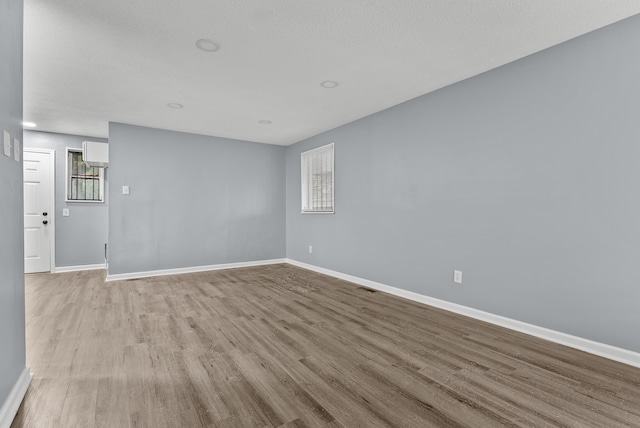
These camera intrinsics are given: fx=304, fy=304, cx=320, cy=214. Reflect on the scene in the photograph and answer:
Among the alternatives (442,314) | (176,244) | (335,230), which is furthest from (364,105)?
(176,244)

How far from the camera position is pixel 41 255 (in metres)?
5.40

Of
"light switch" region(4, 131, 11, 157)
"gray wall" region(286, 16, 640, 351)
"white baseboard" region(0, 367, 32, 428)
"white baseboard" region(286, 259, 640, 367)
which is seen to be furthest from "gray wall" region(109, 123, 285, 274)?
"light switch" region(4, 131, 11, 157)

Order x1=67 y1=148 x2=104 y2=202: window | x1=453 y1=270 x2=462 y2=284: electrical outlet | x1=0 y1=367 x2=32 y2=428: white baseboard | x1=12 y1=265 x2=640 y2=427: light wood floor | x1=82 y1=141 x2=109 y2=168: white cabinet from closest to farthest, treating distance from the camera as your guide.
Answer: x1=0 y1=367 x2=32 y2=428: white baseboard
x1=12 y1=265 x2=640 y2=427: light wood floor
x1=453 y1=270 x2=462 y2=284: electrical outlet
x1=82 y1=141 x2=109 y2=168: white cabinet
x1=67 y1=148 x2=104 y2=202: window

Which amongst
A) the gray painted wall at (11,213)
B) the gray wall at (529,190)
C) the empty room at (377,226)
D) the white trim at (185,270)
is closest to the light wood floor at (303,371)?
the empty room at (377,226)

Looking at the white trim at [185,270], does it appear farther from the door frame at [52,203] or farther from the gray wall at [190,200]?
the door frame at [52,203]

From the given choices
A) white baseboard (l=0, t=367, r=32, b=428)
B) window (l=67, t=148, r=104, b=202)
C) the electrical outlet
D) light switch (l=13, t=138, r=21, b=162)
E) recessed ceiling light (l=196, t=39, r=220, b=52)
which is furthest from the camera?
window (l=67, t=148, r=104, b=202)

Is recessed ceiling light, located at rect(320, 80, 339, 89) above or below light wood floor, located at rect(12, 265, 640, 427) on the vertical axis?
above

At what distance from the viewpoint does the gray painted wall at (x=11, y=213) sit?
1.50 m

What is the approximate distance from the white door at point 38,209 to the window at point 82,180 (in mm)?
270

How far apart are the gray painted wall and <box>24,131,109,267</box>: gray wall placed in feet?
15.0

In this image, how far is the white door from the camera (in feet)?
17.4

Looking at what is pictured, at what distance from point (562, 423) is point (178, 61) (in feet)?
12.5

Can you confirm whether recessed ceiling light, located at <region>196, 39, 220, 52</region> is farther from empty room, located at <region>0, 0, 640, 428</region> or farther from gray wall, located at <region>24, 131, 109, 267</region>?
gray wall, located at <region>24, 131, 109, 267</region>

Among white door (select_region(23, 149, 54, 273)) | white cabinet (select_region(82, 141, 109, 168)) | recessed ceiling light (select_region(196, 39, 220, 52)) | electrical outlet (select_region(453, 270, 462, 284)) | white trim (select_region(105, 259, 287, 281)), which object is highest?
recessed ceiling light (select_region(196, 39, 220, 52))
